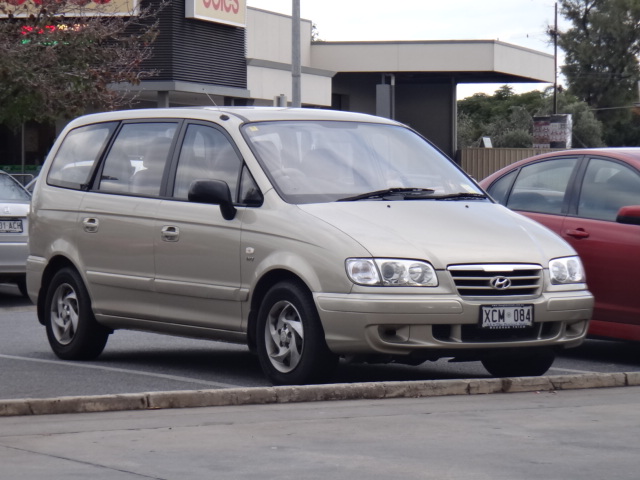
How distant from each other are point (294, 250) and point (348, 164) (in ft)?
3.19

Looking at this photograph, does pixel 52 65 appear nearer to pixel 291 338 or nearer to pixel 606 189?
pixel 606 189

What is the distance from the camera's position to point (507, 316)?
28.3 ft

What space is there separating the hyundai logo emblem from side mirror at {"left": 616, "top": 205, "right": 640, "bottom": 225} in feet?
5.98

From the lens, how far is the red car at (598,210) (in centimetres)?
1021

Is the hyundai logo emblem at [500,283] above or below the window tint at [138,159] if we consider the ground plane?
below

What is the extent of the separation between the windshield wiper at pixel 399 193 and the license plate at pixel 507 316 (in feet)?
3.37

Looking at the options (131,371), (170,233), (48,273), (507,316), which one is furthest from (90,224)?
(507,316)

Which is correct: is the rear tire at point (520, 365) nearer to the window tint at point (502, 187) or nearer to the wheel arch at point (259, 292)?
the wheel arch at point (259, 292)

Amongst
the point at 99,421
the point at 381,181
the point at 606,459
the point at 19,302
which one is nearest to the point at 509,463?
the point at 606,459

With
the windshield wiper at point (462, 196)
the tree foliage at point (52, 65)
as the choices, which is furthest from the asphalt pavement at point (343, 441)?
the tree foliage at point (52, 65)

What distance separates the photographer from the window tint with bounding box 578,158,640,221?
1055cm

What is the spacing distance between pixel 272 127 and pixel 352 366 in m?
1.85

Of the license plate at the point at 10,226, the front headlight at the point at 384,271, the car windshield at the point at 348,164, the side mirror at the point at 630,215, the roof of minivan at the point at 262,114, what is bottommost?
the license plate at the point at 10,226

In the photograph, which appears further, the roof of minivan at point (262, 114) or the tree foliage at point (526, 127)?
the tree foliage at point (526, 127)
